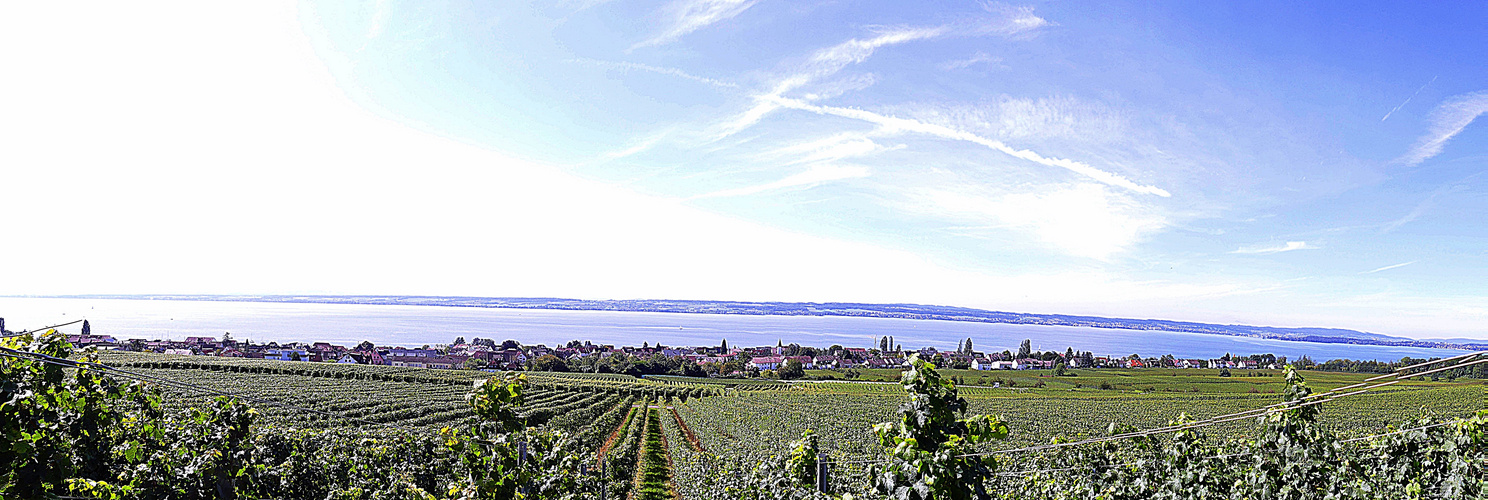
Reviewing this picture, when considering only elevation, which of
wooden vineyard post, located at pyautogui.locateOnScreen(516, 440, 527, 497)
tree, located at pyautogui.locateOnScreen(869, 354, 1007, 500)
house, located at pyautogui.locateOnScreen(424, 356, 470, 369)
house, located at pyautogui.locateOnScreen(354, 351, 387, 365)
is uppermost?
tree, located at pyautogui.locateOnScreen(869, 354, 1007, 500)

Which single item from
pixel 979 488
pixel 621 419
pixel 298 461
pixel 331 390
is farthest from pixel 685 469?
pixel 331 390

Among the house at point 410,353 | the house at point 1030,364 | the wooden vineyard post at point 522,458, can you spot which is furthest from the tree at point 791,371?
the wooden vineyard post at point 522,458

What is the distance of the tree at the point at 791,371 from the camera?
9551cm

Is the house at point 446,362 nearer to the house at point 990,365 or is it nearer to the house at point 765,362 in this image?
the house at point 765,362

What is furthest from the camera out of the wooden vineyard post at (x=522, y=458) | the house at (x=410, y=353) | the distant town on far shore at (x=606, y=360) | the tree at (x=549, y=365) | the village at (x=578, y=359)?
the house at (x=410, y=353)

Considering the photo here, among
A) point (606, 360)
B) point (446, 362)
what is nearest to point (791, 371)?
point (606, 360)

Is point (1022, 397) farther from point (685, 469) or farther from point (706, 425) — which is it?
point (685, 469)

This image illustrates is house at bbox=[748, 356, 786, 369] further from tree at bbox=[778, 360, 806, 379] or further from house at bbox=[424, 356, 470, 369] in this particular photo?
house at bbox=[424, 356, 470, 369]

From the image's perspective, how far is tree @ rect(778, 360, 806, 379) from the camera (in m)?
95.5

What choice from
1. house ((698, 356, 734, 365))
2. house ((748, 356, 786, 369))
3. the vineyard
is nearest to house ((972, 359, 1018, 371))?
house ((748, 356, 786, 369))

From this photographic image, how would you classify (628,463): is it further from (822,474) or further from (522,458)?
(522,458)

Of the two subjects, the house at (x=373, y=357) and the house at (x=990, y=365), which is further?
the house at (x=990, y=365)

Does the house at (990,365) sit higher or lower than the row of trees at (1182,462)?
lower

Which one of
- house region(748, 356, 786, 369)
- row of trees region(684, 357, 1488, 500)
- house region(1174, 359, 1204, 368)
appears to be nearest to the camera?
row of trees region(684, 357, 1488, 500)
